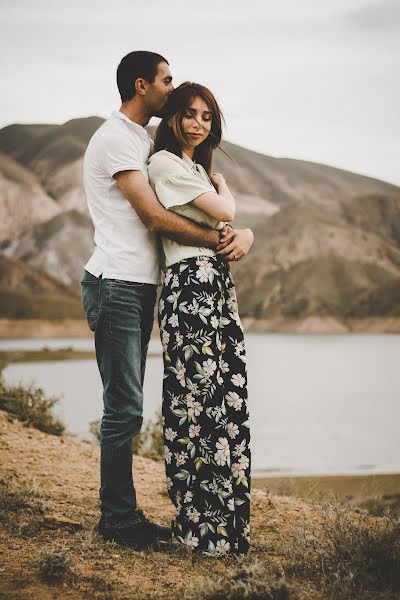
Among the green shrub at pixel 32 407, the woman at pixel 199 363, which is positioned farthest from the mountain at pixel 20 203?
the woman at pixel 199 363

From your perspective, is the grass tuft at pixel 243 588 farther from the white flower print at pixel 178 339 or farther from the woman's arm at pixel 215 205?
the woman's arm at pixel 215 205

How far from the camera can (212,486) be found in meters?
3.01

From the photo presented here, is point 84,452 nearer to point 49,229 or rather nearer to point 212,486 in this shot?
point 212,486

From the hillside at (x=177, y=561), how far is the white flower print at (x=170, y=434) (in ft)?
1.63

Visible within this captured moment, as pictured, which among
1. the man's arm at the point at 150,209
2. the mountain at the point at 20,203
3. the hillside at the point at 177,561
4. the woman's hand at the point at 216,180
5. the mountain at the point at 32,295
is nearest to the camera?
the hillside at the point at 177,561

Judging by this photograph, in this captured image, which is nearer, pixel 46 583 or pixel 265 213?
pixel 46 583

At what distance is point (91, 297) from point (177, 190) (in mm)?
616

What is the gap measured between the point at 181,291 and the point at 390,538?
1411 millimetres

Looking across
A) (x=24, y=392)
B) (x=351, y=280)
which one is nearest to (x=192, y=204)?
(x=24, y=392)

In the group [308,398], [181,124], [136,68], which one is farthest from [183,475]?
[308,398]

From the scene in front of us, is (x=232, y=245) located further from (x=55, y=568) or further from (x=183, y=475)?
(x=55, y=568)

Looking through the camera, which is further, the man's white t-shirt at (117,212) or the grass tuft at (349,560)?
the man's white t-shirt at (117,212)

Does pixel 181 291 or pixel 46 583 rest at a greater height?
pixel 181 291

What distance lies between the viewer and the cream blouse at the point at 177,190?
292 cm
